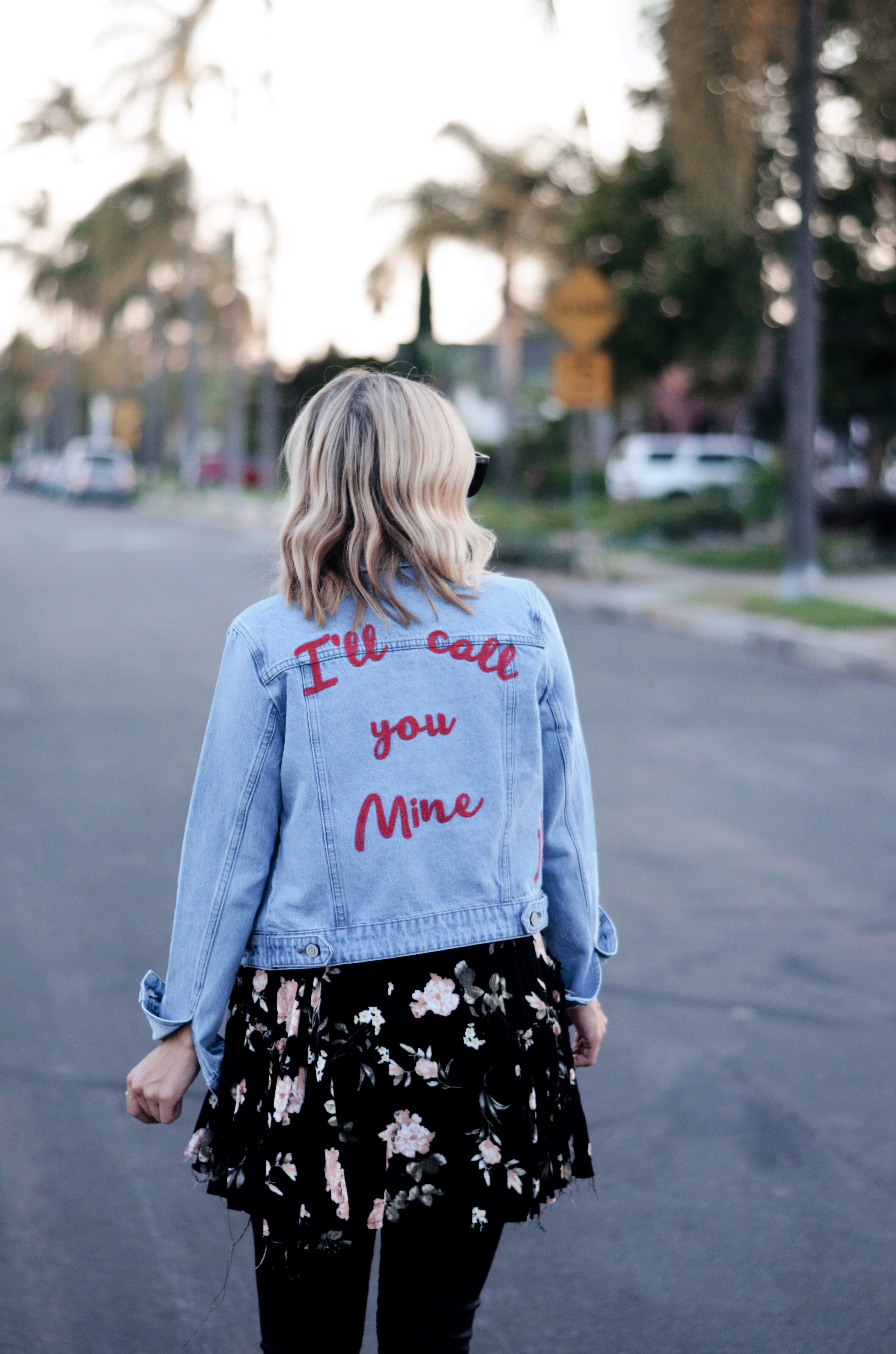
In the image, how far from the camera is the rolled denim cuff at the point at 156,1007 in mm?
1990

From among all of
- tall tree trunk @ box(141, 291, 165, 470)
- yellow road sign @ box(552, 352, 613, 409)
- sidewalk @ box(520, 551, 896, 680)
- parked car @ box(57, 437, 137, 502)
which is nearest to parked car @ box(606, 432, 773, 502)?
sidewalk @ box(520, 551, 896, 680)

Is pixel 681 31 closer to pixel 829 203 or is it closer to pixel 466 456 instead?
pixel 829 203

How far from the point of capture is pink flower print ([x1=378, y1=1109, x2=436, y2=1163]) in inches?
74.5

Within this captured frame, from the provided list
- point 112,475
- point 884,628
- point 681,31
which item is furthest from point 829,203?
point 112,475

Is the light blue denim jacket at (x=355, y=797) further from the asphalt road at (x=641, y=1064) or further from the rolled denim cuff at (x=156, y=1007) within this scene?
the asphalt road at (x=641, y=1064)

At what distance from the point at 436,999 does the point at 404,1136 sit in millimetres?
178

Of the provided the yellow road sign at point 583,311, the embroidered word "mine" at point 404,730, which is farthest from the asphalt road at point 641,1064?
the yellow road sign at point 583,311

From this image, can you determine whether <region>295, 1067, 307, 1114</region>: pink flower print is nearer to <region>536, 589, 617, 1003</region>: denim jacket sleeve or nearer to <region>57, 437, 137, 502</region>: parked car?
<region>536, 589, 617, 1003</region>: denim jacket sleeve

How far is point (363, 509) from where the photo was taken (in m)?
1.91

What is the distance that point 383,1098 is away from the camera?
6.18 ft

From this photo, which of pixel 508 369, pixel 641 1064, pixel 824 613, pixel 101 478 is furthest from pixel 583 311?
pixel 101 478

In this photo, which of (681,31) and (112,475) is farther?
(112,475)

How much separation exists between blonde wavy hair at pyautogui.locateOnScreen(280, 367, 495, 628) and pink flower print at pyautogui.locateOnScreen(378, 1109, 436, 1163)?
639 millimetres

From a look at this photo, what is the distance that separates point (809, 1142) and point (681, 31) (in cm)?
1311
